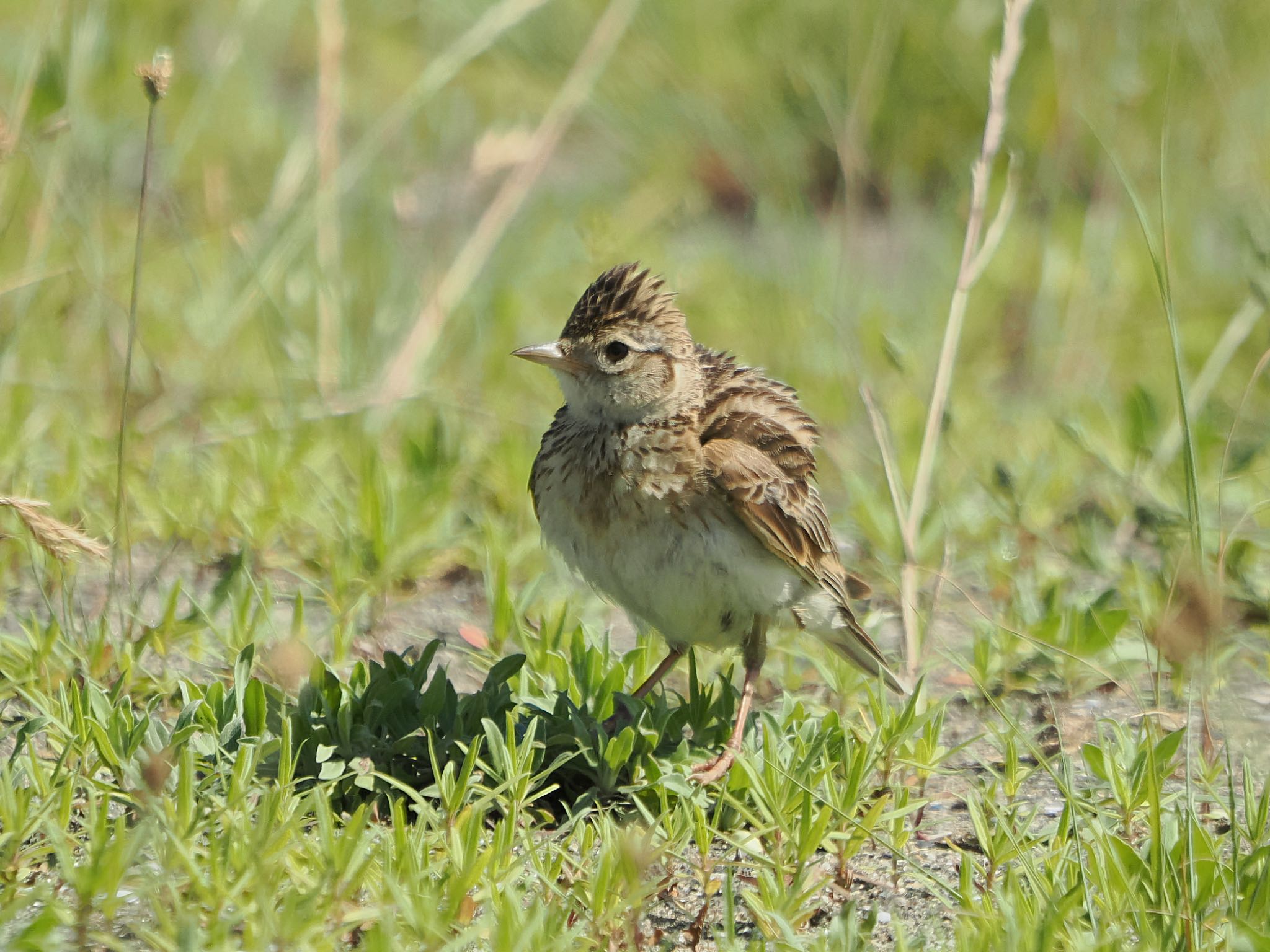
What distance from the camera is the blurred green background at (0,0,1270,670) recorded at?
4766 millimetres

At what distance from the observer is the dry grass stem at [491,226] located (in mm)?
5445

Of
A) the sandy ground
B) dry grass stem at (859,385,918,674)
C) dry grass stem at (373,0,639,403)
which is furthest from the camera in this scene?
dry grass stem at (373,0,639,403)

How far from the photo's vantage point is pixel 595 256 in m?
5.18

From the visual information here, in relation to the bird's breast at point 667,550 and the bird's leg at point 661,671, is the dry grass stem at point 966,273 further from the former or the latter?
the bird's leg at point 661,671

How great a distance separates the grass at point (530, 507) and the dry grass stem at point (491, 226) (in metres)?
0.02

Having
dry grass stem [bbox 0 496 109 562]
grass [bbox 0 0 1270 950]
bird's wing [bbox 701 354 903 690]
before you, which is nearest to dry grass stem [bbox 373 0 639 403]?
grass [bbox 0 0 1270 950]

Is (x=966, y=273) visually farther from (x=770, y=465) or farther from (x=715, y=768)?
(x=715, y=768)

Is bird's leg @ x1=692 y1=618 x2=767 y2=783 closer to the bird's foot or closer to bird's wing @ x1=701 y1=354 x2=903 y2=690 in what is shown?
the bird's foot

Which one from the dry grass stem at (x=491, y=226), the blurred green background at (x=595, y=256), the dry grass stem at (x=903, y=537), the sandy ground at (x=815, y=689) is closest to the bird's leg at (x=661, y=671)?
the sandy ground at (x=815, y=689)

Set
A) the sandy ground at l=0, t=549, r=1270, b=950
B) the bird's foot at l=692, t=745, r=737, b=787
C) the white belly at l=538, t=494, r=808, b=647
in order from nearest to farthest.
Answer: the sandy ground at l=0, t=549, r=1270, b=950, the bird's foot at l=692, t=745, r=737, b=787, the white belly at l=538, t=494, r=808, b=647

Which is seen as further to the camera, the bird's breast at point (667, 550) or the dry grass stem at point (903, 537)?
the dry grass stem at point (903, 537)

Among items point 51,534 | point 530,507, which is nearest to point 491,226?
point 530,507

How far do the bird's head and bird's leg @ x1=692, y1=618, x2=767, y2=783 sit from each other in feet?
2.07

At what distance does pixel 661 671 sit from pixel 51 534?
1628 mm
